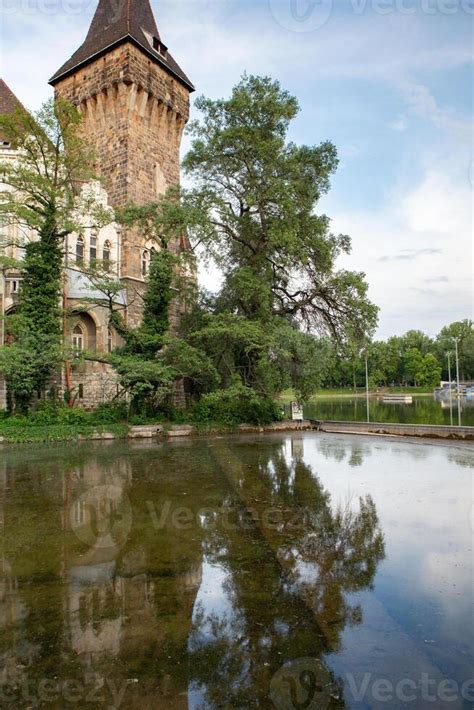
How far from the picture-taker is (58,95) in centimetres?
2702

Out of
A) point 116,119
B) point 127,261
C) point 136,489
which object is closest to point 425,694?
point 136,489

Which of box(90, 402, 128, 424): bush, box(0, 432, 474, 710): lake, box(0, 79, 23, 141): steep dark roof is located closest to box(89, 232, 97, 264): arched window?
box(0, 79, 23, 141): steep dark roof

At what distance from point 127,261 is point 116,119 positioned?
301 inches

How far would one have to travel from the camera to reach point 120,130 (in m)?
24.4

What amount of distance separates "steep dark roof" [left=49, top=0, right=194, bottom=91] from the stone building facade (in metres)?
0.06

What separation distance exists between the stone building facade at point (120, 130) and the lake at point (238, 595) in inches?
595

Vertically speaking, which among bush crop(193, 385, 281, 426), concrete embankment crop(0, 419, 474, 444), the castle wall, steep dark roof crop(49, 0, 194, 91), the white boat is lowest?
the white boat

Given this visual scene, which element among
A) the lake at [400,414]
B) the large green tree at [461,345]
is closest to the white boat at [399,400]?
the lake at [400,414]

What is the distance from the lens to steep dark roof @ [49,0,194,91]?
2430 centimetres

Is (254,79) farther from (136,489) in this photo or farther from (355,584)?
(355,584)

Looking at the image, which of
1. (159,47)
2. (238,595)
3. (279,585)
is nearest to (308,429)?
(279,585)

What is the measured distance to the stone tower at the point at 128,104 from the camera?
24.2 meters

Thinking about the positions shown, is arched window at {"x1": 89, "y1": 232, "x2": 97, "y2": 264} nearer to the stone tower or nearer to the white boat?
the stone tower

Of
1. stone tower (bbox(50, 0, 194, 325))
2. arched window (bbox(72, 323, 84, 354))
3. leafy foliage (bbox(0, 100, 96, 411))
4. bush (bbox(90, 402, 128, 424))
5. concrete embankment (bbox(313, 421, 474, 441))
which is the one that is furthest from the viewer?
stone tower (bbox(50, 0, 194, 325))
